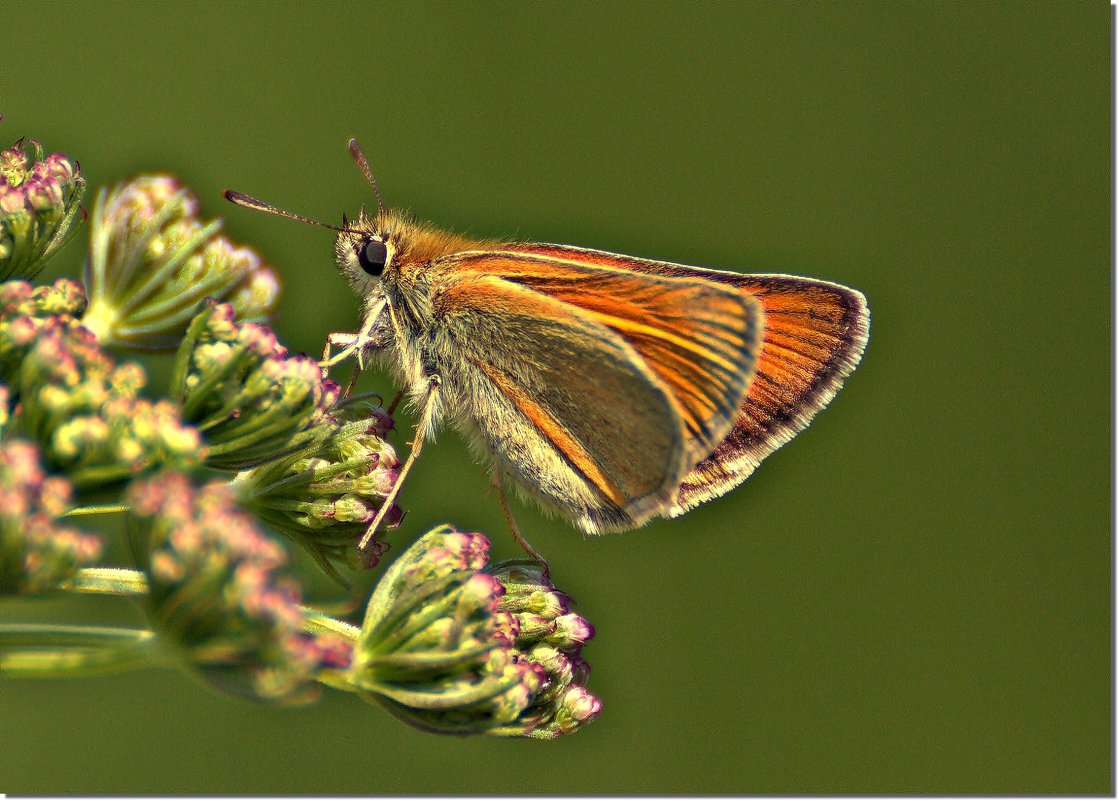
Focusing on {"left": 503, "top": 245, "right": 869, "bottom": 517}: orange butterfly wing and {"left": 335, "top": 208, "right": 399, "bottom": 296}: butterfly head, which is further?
{"left": 335, "top": 208, "right": 399, "bottom": 296}: butterfly head

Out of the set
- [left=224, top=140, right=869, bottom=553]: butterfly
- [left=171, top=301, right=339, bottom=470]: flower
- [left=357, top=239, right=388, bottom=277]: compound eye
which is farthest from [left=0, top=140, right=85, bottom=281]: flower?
[left=357, top=239, right=388, bottom=277]: compound eye

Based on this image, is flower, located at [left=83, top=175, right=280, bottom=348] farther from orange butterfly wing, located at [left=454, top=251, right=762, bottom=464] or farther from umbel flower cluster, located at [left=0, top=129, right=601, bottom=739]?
orange butterfly wing, located at [left=454, top=251, right=762, bottom=464]

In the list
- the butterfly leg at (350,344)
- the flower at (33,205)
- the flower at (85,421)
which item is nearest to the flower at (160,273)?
the flower at (33,205)

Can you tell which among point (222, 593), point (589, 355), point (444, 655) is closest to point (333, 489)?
point (444, 655)

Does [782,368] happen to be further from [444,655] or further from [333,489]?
[444,655]

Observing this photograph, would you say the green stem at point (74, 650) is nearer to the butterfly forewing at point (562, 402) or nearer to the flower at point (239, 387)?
the flower at point (239, 387)

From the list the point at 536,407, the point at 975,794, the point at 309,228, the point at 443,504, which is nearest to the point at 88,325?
the point at 536,407

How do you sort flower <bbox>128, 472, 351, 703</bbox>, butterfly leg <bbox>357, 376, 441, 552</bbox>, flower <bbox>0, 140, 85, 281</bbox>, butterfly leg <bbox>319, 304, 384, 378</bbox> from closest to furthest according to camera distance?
flower <bbox>128, 472, 351, 703</bbox> → flower <bbox>0, 140, 85, 281</bbox> → butterfly leg <bbox>357, 376, 441, 552</bbox> → butterfly leg <bbox>319, 304, 384, 378</bbox>

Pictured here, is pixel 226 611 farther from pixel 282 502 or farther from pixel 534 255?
pixel 534 255
